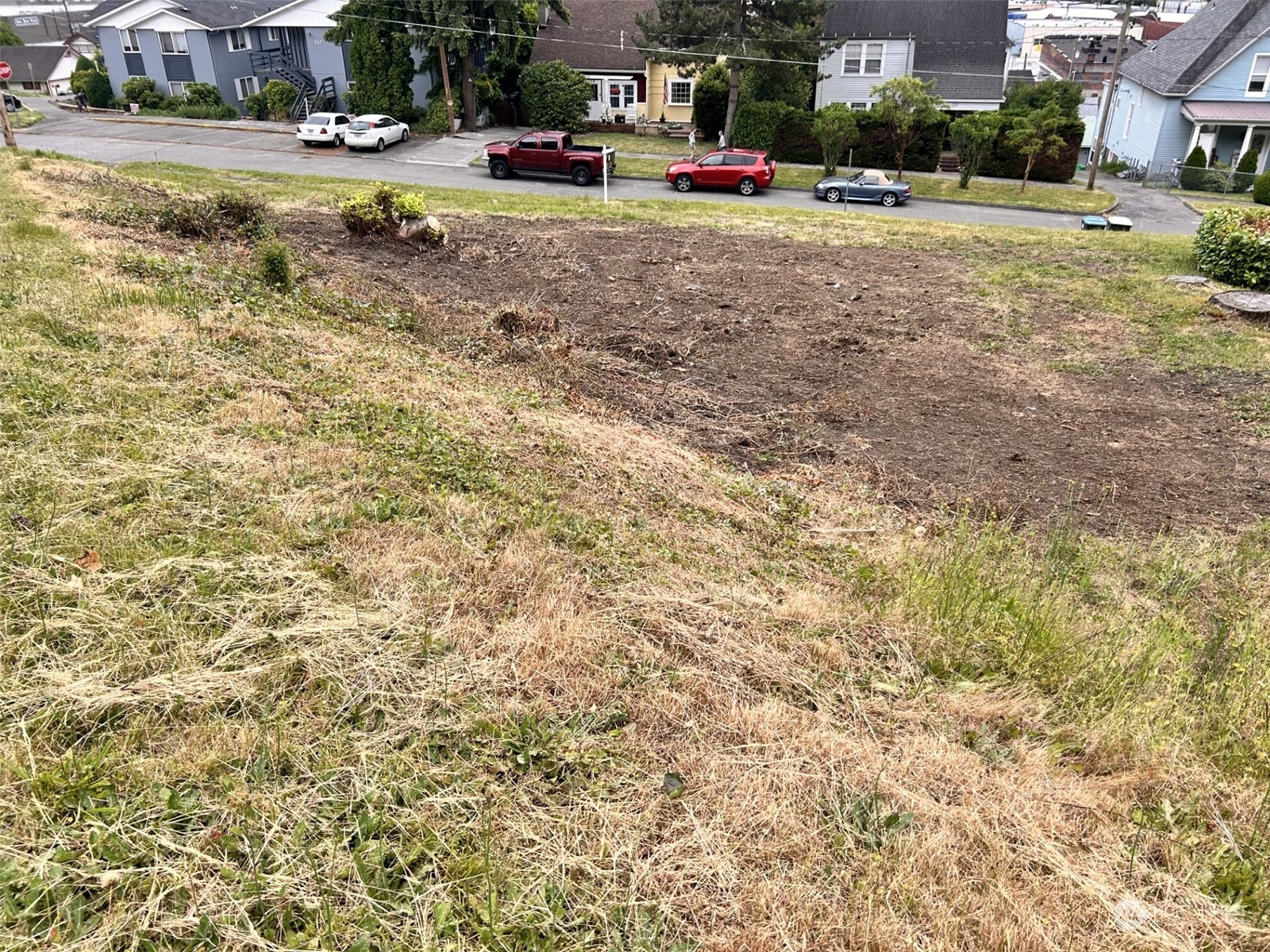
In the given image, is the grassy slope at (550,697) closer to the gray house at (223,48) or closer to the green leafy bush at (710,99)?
the green leafy bush at (710,99)

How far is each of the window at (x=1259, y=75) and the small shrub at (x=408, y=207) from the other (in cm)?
4608

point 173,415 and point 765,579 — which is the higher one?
point 173,415

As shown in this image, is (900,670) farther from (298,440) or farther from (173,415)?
(173,415)

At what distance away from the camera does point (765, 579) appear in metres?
5.43

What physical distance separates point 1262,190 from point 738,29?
24.8 meters

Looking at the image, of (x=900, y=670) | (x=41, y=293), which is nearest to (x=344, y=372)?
(x=41, y=293)

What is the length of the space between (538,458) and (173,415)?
2.87 m

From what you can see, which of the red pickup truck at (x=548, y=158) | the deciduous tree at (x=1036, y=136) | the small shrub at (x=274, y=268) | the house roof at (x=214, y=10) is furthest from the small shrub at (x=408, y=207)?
the house roof at (x=214, y=10)

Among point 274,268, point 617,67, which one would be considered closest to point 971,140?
point 617,67

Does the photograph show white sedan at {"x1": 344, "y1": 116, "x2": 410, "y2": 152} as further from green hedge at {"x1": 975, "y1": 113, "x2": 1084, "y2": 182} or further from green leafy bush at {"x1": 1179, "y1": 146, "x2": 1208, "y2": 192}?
green leafy bush at {"x1": 1179, "y1": 146, "x2": 1208, "y2": 192}

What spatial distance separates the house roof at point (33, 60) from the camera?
6875 cm

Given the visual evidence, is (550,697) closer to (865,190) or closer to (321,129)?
(865,190)

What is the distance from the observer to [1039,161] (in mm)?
35625

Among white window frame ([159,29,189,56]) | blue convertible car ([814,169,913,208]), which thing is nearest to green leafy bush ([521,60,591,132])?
blue convertible car ([814,169,913,208])
